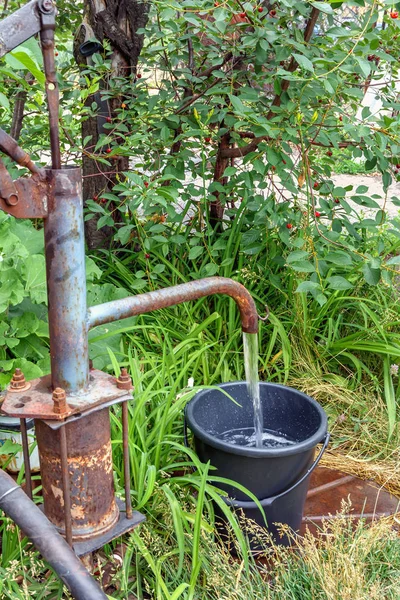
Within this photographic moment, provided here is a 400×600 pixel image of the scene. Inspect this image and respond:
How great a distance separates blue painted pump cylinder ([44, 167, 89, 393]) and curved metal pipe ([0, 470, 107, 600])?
0.23m

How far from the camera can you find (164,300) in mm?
1327

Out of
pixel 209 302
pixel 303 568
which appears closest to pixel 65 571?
pixel 303 568

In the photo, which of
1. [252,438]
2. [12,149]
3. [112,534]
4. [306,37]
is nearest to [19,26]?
[12,149]

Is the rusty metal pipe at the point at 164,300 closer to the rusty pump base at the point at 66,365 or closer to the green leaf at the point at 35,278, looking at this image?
the rusty pump base at the point at 66,365

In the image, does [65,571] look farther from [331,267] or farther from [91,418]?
[331,267]

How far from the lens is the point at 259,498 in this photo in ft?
6.17

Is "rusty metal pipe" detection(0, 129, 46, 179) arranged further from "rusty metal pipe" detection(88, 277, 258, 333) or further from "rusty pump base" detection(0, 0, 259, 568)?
"rusty metal pipe" detection(88, 277, 258, 333)

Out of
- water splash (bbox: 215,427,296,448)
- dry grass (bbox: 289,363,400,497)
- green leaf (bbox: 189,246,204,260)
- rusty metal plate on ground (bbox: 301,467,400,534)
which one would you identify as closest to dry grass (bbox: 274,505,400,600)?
rusty metal plate on ground (bbox: 301,467,400,534)

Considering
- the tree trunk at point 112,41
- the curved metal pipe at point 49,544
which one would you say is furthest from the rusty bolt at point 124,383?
the tree trunk at point 112,41

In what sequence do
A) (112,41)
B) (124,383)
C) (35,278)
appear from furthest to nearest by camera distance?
(112,41) → (35,278) → (124,383)

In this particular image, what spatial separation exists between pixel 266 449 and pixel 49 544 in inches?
33.4

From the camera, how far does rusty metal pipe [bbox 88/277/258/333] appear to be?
1.24 meters

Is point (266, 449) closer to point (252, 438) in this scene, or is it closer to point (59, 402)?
point (252, 438)

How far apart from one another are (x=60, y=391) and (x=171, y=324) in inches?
65.3
